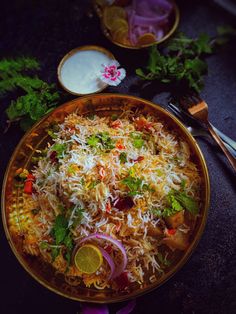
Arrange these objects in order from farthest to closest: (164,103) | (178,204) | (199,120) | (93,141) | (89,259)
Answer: (164,103) → (199,120) → (93,141) → (178,204) → (89,259)

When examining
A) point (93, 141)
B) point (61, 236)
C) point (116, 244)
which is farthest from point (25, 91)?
point (116, 244)

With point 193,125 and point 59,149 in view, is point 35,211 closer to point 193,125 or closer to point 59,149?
point 59,149

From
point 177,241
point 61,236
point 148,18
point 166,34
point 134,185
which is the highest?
point 148,18

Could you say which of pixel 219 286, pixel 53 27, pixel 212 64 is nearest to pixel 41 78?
pixel 53 27

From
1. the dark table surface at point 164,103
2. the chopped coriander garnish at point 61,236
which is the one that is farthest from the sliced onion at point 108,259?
the dark table surface at point 164,103

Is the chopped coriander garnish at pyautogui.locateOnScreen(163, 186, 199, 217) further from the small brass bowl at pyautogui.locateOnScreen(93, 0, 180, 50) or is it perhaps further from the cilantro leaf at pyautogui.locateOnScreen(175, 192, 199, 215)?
the small brass bowl at pyautogui.locateOnScreen(93, 0, 180, 50)

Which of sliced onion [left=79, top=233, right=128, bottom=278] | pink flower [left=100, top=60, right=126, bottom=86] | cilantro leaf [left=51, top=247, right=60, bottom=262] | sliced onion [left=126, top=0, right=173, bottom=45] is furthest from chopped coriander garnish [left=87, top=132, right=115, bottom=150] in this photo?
sliced onion [left=126, top=0, right=173, bottom=45]
